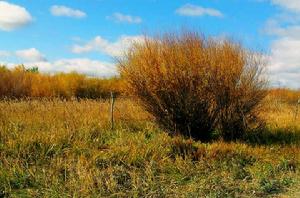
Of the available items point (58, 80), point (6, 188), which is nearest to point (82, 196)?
point (6, 188)

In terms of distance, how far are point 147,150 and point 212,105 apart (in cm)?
316

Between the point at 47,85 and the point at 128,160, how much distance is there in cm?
2179

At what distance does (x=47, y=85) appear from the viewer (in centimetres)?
3066

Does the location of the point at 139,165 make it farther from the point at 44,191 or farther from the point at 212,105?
the point at 212,105

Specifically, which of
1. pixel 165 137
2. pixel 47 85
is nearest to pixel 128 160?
pixel 165 137

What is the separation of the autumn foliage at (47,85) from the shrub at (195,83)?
44.9ft

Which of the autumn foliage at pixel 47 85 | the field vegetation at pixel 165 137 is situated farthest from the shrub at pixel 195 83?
the autumn foliage at pixel 47 85

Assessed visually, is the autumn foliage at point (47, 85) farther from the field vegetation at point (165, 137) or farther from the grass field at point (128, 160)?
the grass field at point (128, 160)

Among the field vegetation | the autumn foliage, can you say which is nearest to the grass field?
the field vegetation

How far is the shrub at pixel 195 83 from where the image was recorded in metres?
12.4

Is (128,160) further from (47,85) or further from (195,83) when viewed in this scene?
(47,85)

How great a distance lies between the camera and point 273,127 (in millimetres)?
14719

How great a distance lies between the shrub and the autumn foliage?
44.9ft

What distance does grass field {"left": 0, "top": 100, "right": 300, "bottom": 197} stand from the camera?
8242 mm
